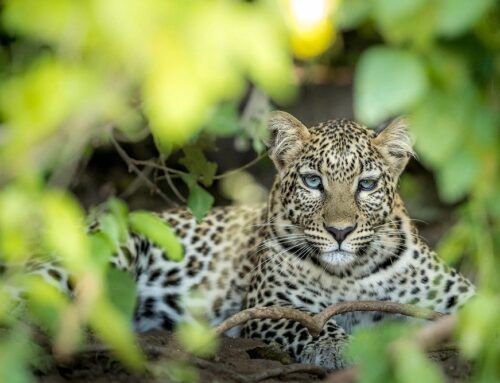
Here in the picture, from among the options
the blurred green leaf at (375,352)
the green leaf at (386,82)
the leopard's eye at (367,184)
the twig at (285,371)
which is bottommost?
the twig at (285,371)

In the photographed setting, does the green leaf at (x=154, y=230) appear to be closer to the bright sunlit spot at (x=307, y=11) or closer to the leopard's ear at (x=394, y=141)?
the bright sunlit spot at (x=307, y=11)

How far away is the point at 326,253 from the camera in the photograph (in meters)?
7.40

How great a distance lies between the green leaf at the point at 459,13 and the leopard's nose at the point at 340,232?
3.74 m

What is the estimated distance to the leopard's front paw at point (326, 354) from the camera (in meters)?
6.97

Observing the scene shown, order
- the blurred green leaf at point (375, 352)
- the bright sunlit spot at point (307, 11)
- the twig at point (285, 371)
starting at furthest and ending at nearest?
1. the twig at point (285, 371)
2. the blurred green leaf at point (375, 352)
3. the bright sunlit spot at point (307, 11)

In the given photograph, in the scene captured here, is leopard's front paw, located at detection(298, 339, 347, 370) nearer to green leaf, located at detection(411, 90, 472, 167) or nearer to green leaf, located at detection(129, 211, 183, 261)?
green leaf, located at detection(129, 211, 183, 261)

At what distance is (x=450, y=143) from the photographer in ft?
12.7

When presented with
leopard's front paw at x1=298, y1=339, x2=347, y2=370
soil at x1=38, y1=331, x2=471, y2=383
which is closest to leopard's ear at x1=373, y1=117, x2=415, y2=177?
leopard's front paw at x1=298, y1=339, x2=347, y2=370

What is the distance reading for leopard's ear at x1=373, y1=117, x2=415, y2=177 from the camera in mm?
7871

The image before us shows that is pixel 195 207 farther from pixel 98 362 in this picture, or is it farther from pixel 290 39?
pixel 290 39

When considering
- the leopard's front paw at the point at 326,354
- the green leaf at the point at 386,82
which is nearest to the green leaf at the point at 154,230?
the green leaf at the point at 386,82

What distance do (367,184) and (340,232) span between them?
1.62 ft

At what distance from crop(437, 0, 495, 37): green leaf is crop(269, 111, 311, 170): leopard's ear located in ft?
14.5

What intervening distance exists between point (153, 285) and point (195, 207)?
6.95 feet
